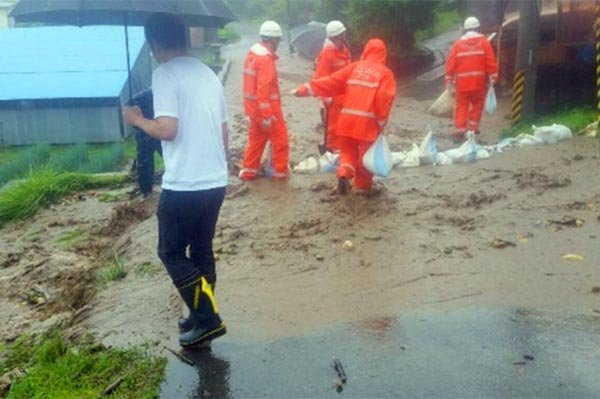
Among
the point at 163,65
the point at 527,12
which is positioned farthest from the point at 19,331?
the point at 527,12

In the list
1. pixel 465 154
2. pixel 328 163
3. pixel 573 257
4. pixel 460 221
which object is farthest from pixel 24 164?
pixel 573 257

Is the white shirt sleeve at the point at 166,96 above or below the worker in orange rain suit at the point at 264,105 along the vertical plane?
above

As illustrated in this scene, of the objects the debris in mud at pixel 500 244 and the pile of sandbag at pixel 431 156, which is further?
the pile of sandbag at pixel 431 156

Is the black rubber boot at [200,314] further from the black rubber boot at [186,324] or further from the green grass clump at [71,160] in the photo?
the green grass clump at [71,160]

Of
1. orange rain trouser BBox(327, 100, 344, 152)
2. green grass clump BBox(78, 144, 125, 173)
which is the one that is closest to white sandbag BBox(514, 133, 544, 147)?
orange rain trouser BBox(327, 100, 344, 152)

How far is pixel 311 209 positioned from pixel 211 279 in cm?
321

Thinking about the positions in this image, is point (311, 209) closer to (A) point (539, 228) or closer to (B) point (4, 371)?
(A) point (539, 228)

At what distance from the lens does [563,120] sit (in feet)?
39.1

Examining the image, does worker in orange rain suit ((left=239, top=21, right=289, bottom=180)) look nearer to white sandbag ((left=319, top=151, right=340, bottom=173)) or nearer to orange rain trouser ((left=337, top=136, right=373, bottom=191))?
white sandbag ((left=319, top=151, right=340, bottom=173))

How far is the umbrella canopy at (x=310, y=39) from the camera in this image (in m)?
24.3

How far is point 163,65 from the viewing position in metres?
3.89

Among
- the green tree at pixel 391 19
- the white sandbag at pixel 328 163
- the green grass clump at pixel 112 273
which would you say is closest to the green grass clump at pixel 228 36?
the green tree at pixel 391 19

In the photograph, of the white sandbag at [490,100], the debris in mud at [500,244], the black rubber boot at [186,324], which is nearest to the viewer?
the black rubber boot at [186,324]

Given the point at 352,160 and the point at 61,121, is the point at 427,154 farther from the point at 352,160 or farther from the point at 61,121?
the point at 61,121
